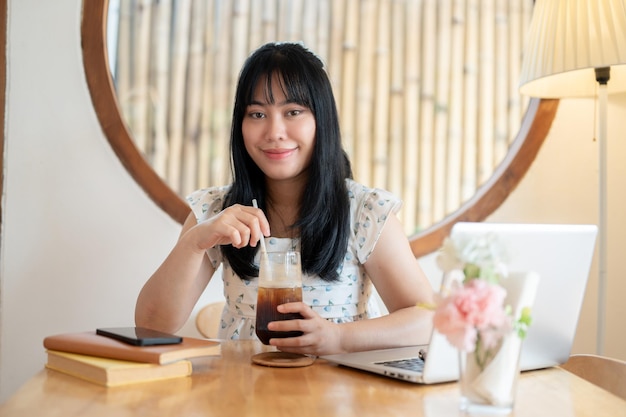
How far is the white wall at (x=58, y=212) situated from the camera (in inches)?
89.7

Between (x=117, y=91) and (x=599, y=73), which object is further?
(x=117, y=91)

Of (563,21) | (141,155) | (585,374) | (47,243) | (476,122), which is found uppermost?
(563,21)

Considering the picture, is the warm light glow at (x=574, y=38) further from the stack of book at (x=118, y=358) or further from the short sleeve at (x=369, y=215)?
the stack of book at (x=118, y=358)

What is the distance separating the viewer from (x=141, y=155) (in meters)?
2.33

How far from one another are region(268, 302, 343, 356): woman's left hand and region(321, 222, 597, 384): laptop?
0.04 metres

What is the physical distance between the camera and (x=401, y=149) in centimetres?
275

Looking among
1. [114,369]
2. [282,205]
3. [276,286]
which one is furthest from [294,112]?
[114,369]

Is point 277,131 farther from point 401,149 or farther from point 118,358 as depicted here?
point 401,149

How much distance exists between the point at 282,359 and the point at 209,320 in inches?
38.6

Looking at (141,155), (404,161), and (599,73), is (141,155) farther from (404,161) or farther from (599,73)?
(599,73)

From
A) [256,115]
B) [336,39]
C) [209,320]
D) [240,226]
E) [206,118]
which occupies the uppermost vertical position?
[336,39]

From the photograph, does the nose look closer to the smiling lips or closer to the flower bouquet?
the smiling lips

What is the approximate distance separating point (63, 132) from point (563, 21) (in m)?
1.57

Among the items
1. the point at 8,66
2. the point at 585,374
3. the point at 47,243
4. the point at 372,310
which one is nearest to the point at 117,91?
the point at 8,66
